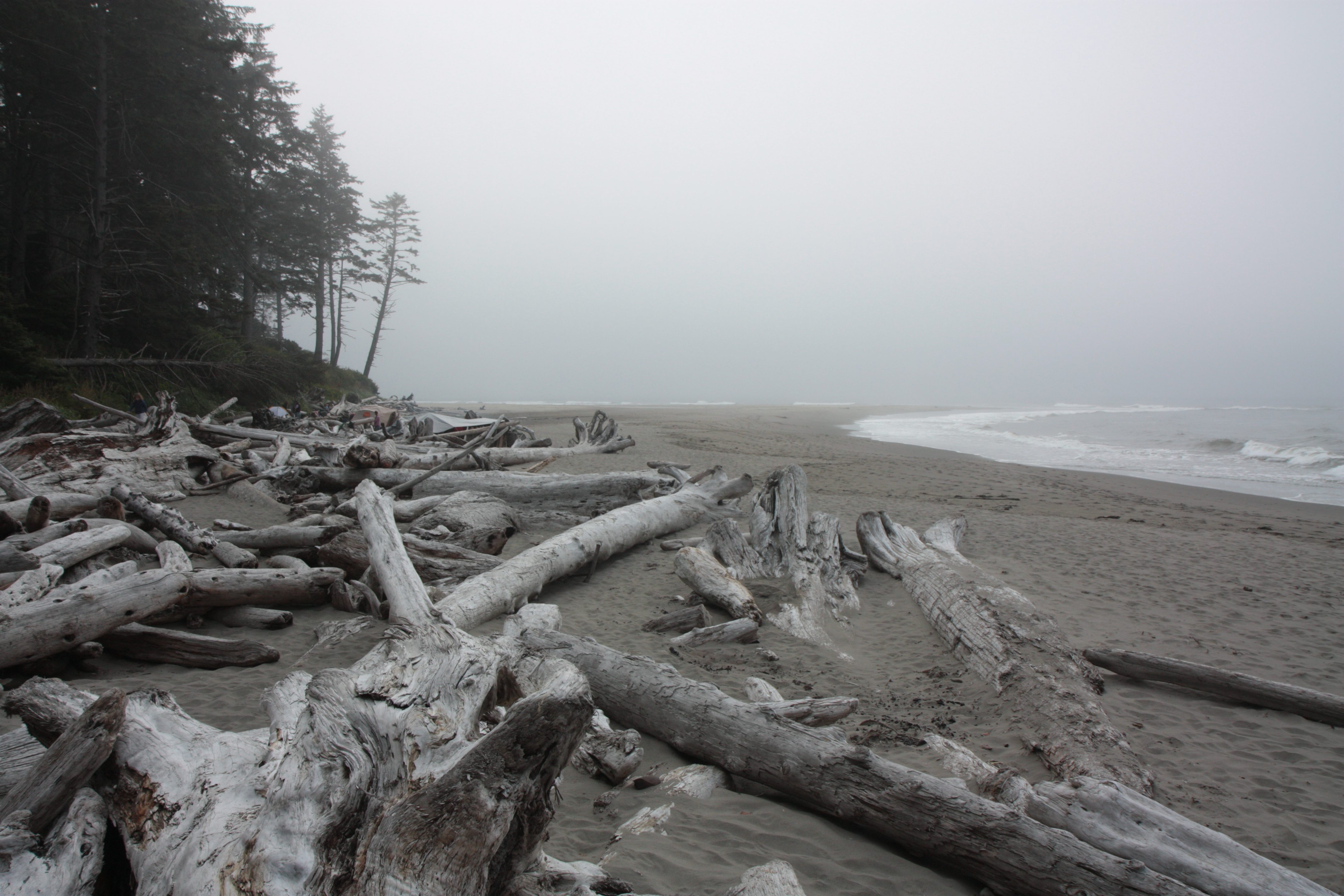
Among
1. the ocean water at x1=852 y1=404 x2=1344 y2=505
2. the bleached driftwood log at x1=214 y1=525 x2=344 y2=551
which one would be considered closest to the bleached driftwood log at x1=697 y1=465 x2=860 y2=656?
the bleached driftwood log at x1=214 y1=525 x2=344 y2=551

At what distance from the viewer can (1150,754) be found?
313 centimetres

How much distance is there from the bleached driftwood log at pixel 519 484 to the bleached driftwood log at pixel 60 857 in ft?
19.7

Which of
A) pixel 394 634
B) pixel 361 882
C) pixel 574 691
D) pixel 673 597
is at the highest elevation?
pixel 574 691

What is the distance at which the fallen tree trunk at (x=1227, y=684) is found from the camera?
351 cm

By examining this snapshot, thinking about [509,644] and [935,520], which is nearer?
[509,644]

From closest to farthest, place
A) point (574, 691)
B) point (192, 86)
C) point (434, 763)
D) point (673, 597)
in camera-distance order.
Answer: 1. point (574, 691)
2. point (434, 763)
3. point (673, 597)
4. point (192, 86)

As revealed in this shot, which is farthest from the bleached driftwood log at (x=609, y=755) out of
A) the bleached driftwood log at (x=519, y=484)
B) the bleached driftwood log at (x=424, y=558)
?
the bleached driftwood log at (x=519, y=484)

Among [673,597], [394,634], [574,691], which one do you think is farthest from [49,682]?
[673,597]

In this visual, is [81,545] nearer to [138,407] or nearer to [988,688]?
[988,688]

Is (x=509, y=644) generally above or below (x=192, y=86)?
below

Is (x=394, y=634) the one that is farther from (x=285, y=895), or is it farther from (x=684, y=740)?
(x=684, y=740)

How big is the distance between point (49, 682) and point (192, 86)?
76.7 feet

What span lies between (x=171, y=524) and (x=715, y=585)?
4.69 meters

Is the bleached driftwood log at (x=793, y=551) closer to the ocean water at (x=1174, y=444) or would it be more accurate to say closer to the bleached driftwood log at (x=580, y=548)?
the bleached driftwood log at (x=580, y=548)
